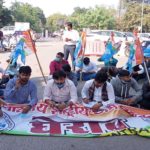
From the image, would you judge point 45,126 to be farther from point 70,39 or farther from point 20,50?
point 70,39

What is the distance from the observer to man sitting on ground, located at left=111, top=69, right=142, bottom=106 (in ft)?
28.7

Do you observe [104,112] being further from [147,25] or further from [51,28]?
[51,28]

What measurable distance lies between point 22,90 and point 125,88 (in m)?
2.23

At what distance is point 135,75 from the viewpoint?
13500 millimetres

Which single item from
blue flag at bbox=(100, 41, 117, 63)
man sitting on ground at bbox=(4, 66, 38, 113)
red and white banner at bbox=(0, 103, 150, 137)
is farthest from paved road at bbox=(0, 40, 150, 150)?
blue flag at bbox=(100, 41, 117, 63)

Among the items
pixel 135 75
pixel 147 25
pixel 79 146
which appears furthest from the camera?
pixel 147 25

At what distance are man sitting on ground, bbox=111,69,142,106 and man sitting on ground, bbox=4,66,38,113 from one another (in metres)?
1.85

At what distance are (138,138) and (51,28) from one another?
13590 cm

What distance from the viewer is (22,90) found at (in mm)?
7996

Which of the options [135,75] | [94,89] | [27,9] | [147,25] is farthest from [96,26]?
[94,89]

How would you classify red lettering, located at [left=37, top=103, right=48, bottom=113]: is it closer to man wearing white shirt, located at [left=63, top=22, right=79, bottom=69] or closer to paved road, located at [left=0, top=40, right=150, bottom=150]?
paved road, located at [left=0, top=40, right=150, bottom=150]

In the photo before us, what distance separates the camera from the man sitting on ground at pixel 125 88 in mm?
8734

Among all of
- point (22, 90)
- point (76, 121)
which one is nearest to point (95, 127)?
point (76, 121)

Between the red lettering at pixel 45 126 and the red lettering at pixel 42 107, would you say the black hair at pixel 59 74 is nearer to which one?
the red lettering at pixel 42 107
